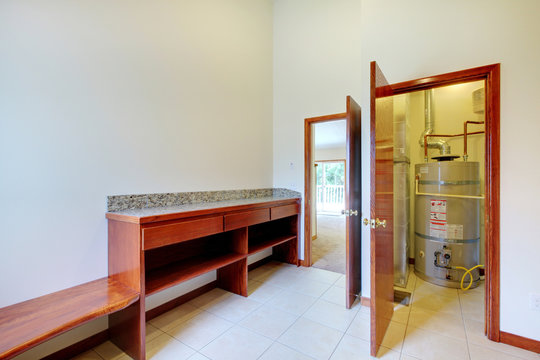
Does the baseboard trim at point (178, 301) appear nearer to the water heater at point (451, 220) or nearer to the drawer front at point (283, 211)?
the drawer front at point (283, 211)

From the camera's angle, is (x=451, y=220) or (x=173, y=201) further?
(x=451, y=220)

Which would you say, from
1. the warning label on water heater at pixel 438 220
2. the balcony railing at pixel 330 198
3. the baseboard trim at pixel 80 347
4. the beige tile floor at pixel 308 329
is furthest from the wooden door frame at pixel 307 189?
the balcony railing at pixel 330 198

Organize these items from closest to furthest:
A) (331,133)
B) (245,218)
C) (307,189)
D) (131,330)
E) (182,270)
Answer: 1. (131,330)
2. (182,270)
3. (245,218)
4. (307,189)
5. (331,133)

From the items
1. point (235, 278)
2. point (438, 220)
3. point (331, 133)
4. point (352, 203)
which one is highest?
point (331, 133)

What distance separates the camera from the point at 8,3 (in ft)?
4.51

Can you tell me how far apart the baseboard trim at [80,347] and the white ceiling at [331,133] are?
4.45 metres

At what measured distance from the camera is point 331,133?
6.36 metres

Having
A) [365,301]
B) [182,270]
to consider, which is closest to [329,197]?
[365,301]

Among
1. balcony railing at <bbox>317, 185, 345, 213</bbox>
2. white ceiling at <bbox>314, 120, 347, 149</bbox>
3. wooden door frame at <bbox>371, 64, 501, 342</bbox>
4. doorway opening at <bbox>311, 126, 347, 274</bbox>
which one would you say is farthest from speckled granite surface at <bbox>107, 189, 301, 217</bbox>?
balcony railing at <bbox>317, 185, 345, 213</bbox>

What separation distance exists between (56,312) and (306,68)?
11.5 feet

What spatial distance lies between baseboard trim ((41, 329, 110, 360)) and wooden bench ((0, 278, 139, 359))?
0.40m

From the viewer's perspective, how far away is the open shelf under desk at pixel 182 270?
69.1 inches

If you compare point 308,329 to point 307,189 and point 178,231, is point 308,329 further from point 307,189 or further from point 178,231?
point 307,189

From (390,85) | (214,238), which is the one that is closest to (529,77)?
(390,85)
